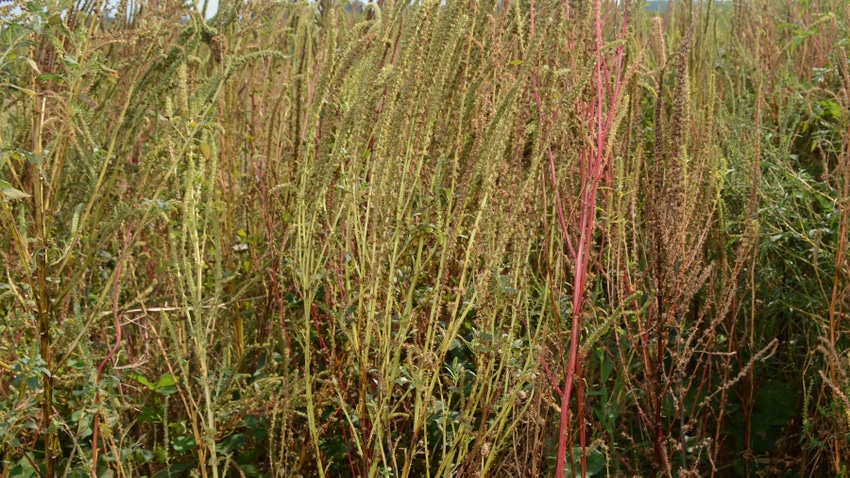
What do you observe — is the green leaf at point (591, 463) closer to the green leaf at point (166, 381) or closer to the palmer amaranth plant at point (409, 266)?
the palmer amaranth plant at point (409, 266)

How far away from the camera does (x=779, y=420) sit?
2.14m

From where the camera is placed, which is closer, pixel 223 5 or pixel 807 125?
pixel 223 5

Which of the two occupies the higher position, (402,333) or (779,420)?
(402,333)

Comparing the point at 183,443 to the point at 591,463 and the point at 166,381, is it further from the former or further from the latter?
the point at 591,463

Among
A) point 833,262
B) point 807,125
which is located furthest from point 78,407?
point 807,125

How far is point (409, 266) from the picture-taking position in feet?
6.33

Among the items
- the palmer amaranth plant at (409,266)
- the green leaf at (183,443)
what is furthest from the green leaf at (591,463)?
the green leaf at (183,443)

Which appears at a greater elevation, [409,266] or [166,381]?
[409,266]

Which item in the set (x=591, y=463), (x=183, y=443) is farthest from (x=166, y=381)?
(x=591, y=463)

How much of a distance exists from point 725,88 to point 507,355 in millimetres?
2293

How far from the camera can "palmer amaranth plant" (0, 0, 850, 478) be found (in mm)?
1538

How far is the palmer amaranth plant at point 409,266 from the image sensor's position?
60.6 inches

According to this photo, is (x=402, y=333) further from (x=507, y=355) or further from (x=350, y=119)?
(x=350, y=119)

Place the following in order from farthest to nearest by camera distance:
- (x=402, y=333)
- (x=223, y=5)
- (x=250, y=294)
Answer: (x=250, y=294) → (x=223, y=5) → (x=402, y=333)
